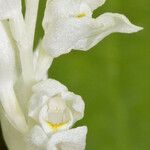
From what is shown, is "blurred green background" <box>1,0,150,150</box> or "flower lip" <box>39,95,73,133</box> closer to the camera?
"flower lip" <box>39,95,73,133</box>

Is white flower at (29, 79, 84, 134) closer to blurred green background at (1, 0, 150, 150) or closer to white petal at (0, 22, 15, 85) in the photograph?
white petal at (0, 22, 15, 85)

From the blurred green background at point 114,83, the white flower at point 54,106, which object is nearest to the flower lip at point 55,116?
the white flower at point 54,106

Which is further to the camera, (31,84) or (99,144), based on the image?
(99,144)

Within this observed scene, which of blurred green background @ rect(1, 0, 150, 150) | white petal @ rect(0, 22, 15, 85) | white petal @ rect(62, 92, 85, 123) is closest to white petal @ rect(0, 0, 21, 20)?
white petal @ rect(0, 22, 15, 85)

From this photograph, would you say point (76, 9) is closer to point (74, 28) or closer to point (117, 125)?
point (74, 28)

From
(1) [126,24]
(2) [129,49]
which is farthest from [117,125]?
(1) [126,24]

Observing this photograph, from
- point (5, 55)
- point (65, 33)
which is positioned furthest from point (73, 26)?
point (5, 55)

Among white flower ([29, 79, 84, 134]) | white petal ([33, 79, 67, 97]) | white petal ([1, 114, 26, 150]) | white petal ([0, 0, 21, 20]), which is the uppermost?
white petal ([0, 0, 21, 20])

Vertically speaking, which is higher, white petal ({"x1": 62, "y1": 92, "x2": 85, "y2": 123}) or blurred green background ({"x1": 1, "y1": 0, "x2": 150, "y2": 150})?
white petal ({"x1": 62, "y1": 92, "x2": 85, "y2": 123})
